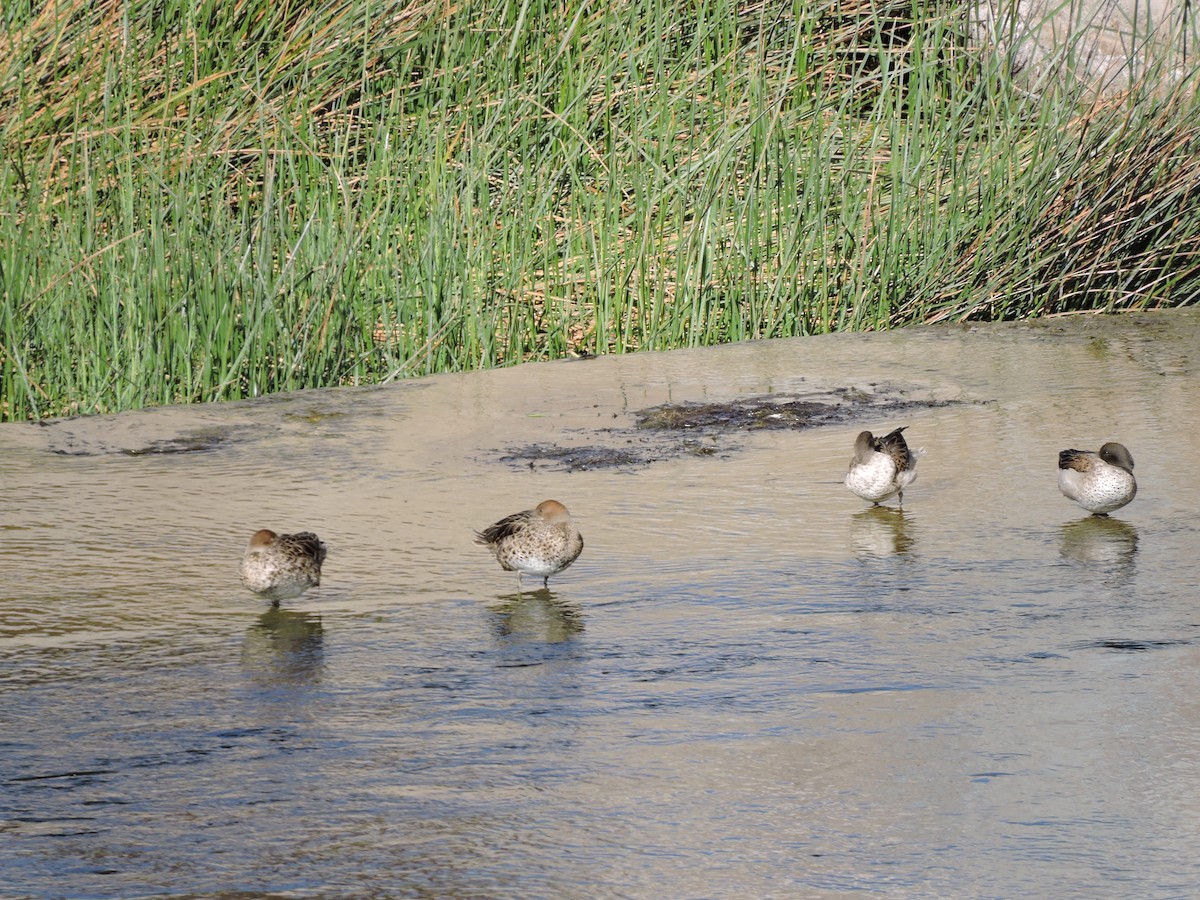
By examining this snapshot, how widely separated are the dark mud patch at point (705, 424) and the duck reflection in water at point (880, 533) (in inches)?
35.2

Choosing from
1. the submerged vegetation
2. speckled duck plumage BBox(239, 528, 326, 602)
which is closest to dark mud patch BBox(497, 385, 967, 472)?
the submerged vegetation

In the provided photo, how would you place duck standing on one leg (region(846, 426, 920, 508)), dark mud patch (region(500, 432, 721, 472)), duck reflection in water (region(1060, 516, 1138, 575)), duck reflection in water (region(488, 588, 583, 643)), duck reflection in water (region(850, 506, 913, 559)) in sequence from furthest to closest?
dark mud patch (region(500, 432, 721, 472)) < duck standing on one leg (region(846, 426, 920, 508)) < duck reflection in water (region(850, 506, 913, 559)) < duck reflection in water (region(1060, 516, 1138, 575)) < duck reflection in water (region(488, 588, 583, 643))

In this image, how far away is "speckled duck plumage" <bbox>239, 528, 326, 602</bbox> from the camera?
404 centimetres

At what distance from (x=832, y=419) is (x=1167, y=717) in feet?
10.9

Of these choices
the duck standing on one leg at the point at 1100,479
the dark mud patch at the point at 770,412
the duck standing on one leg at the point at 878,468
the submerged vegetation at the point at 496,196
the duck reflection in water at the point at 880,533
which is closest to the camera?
the duck reflection in water at the point at 880,533

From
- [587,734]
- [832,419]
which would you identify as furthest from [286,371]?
[587,734]

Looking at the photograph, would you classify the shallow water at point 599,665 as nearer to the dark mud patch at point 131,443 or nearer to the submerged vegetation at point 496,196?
the dark mud patch at point 131,443

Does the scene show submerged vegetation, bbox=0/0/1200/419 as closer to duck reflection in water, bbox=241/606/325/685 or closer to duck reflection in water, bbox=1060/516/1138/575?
duck reflection in water, bbox=241/606/325/685

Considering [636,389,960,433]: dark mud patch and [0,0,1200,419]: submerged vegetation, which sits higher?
[0,0,1200,419]: submerged vegetation

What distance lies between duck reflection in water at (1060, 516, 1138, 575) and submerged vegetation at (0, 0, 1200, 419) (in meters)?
3.20

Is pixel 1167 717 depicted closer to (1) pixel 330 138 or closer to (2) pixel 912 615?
(2) pixel 912 615

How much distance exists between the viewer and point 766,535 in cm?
488

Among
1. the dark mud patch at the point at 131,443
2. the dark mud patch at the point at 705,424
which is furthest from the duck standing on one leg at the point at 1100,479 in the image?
the dark mud patch at the point at 131,443

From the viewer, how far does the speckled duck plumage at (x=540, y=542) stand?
168 inches
